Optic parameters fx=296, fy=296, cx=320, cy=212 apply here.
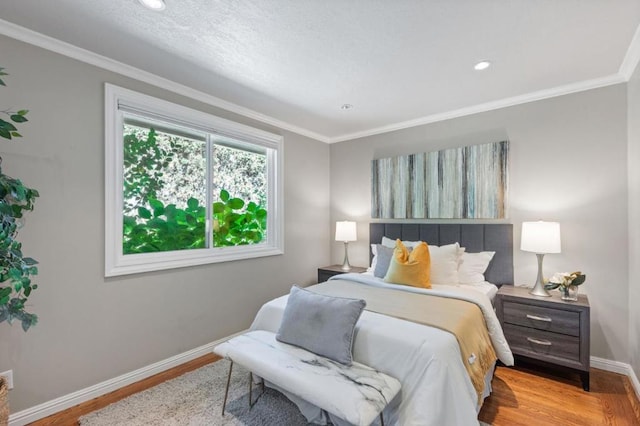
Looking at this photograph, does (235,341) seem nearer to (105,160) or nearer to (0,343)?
(0,343)

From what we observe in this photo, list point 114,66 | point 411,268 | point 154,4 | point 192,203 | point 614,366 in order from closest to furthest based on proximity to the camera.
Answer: point 154,4
point 114,66
point 614,366
point 411,268
point 192,203

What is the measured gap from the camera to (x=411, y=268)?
2.62 metres

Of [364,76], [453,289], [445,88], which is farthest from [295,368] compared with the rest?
[445,88]

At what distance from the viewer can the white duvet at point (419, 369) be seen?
4.91 ft

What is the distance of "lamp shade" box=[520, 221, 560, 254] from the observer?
8.06 ft

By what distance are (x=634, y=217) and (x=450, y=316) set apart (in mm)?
1754

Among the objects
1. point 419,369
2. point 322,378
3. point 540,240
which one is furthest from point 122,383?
point 540,240

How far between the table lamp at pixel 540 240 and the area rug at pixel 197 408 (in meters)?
2.23

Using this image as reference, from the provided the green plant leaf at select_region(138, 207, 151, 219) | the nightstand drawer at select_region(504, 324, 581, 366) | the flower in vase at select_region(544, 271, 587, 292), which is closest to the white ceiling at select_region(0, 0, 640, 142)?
the green plant leaf at select_region(138, 207, 151, 219)

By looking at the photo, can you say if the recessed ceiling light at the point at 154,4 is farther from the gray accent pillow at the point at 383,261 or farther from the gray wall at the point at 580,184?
Answer: the gray wall at the point at 580,184

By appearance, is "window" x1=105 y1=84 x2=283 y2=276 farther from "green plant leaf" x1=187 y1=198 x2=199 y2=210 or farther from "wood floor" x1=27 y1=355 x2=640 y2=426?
"wood floor" x1=27 y1=355 x2=640 y2=426

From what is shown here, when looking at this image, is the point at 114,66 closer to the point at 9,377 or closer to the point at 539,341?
the point at 9,377

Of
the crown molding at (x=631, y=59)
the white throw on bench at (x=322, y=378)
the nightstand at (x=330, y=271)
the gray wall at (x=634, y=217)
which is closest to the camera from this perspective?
the white throw on bench at (x=322, y=378)

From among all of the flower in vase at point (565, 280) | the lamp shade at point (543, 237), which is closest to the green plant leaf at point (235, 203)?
the lamp shade at point (543, 237)
